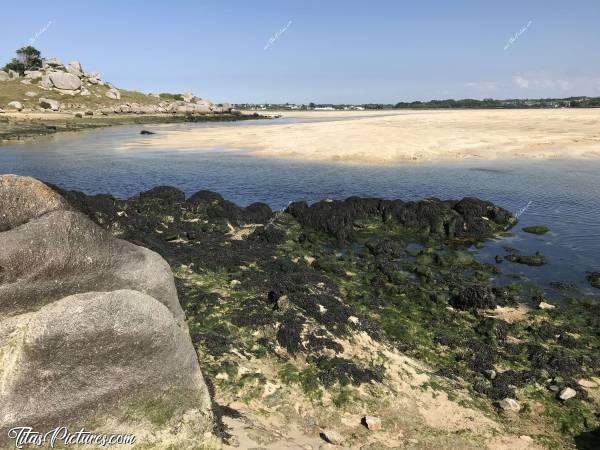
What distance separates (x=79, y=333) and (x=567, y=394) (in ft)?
37.2

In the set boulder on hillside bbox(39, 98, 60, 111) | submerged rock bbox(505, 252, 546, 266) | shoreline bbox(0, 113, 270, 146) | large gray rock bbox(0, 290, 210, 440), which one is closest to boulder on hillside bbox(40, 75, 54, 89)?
boulder on hillside bbox(39, 98, 60, 111)

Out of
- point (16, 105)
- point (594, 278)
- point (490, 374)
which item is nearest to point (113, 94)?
point (16, 105)

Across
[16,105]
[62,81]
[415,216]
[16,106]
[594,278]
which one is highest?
[62,81]

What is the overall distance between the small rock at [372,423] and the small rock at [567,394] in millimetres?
5164

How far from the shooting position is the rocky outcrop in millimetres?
6969

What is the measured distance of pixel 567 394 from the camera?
37.0ft

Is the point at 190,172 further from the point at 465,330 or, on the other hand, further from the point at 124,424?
the point at 124,424

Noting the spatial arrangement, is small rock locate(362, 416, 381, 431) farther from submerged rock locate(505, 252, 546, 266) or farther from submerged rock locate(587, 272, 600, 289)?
submerged rock locate(505, 252, 546, 266)

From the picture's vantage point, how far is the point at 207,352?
11.5 meters

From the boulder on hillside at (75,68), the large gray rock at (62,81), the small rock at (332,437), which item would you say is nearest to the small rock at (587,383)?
the small rock at (332,437)

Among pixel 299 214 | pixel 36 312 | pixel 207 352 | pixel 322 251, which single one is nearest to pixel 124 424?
pixel 36 312

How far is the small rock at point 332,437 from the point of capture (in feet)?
28.9

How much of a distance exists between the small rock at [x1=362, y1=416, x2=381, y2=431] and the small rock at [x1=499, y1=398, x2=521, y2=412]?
11.3 feet

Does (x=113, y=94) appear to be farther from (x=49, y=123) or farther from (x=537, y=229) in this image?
(x=537, y=229)
